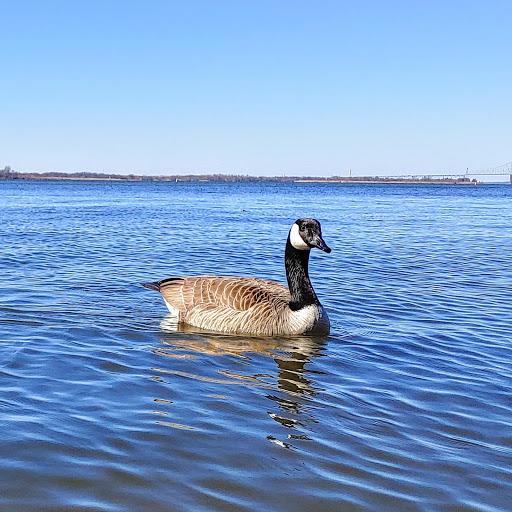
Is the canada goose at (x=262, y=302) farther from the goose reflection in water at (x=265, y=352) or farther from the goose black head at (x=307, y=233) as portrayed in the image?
the goose reflection in water at (x=265, y=352)

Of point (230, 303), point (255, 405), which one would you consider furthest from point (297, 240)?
point (255, 405)

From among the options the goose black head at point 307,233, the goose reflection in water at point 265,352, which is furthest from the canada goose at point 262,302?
the goose reflection in water at point 265,352

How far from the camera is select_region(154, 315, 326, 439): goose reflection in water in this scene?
21.5 ft

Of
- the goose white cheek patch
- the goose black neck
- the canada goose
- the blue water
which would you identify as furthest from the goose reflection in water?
the goose white cheek patch

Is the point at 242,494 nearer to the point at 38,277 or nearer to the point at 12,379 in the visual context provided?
the point at 12,379

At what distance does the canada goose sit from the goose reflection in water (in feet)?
0.49

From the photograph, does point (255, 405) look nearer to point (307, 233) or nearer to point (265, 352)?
point (265, 352)

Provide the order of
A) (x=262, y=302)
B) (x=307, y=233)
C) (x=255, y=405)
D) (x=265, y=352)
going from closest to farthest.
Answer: (x=255, y=405) → (x=265, y=352) → (x=307, y=233) → (x=262, y=302)

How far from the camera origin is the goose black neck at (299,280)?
9102mm

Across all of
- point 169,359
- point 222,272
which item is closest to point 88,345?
point 169,359

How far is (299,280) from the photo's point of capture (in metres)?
9.20

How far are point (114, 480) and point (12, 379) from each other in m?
2.59

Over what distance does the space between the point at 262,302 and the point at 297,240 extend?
98 cm

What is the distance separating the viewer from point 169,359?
7.66 m
